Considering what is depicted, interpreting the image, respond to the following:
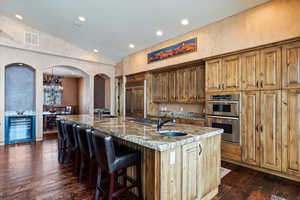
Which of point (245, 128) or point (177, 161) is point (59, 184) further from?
point (245, 128)

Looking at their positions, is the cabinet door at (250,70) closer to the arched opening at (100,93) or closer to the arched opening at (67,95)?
the arched opening at (100,93)

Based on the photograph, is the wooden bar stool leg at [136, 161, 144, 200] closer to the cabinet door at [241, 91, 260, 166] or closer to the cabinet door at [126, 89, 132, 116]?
the cabinet door at [241, 91, 260, 166]

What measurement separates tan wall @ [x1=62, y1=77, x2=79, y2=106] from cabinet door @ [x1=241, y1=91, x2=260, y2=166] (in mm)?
10670

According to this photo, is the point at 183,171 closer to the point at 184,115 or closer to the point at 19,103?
the point at 184,115

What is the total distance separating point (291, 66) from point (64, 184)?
4.27 metres

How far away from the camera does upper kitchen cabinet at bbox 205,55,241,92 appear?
339 cm

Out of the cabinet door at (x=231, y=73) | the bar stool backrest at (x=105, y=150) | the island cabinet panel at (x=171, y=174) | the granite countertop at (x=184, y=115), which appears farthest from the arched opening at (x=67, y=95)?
the island cabinet panel at (x=171, y=174)

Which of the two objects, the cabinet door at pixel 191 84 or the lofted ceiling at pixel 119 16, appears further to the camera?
the cabinet door at pixel 191 84

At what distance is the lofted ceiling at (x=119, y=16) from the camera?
3.30 m

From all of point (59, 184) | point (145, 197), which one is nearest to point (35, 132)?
point (59, 184)

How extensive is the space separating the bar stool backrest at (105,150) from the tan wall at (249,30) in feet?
10.2

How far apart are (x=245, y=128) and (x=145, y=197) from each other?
96.9 inches

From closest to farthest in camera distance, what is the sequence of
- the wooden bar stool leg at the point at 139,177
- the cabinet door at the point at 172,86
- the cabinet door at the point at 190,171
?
the cabinet door at the point at 190,171 < the wooden bar stool leg at the point at 139,177 < the cabinet door at the point at 172,86

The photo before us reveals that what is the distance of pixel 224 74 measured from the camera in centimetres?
359
